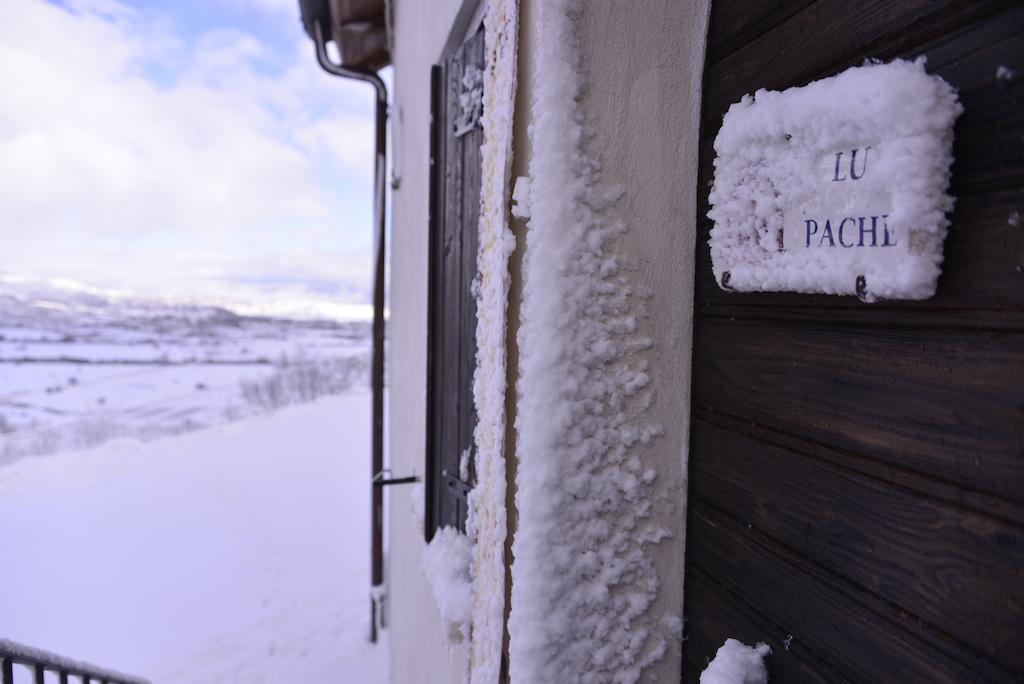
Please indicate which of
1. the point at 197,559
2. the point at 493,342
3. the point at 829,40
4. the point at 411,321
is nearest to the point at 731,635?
the point at 493,342

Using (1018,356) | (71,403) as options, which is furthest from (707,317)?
(71,403)

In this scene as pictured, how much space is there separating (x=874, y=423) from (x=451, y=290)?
138cm

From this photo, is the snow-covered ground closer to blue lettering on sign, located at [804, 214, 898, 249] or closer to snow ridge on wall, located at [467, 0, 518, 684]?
snow ridge on wall, located at [467, 0, 518, 684]

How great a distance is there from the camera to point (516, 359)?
0.94 metres

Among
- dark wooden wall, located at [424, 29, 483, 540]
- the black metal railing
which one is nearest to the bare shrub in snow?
the black metal railing

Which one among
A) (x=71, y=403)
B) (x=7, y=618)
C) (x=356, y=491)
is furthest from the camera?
(x=71, y=403)

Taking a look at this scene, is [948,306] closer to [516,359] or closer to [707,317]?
[707,317]

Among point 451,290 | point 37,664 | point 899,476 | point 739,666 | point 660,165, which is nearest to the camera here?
point 899,476

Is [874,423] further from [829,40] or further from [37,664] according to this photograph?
[37,664]

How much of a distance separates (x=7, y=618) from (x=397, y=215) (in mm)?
7025

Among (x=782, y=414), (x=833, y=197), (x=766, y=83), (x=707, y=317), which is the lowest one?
(x=782, y=414)

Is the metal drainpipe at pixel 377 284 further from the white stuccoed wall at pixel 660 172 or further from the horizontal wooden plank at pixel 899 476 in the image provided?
the horizontal wooden plank at pixel 899 476

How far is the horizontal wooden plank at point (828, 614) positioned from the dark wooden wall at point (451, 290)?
746mm

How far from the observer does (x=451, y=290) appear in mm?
1856
